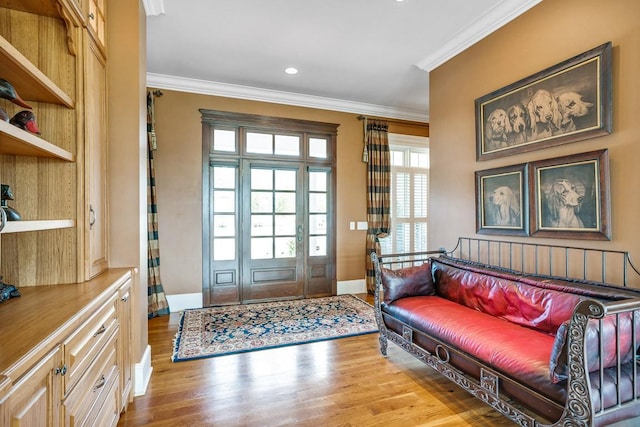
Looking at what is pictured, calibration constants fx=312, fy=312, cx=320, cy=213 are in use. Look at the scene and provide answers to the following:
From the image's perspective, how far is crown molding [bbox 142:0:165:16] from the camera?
2572mm

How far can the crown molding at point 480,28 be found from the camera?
2.57 metres

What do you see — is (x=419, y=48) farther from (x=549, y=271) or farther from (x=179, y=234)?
(x=179, y=234)

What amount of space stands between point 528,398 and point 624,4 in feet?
7.94

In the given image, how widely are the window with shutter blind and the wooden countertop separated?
14.1 feet

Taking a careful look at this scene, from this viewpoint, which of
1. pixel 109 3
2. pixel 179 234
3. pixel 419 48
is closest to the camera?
pixel 109 3

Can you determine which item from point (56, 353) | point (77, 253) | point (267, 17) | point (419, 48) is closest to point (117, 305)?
point (77, 253)

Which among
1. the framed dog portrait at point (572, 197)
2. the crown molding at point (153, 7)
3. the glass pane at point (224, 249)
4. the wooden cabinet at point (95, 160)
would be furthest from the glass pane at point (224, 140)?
the framed dog portrait at point (572, 197)

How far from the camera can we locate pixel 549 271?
2369mm

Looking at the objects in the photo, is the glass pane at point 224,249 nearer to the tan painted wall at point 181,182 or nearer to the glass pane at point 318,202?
the tan painted wall at point 181,182

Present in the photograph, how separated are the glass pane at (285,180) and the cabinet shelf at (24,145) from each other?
299 centimetres

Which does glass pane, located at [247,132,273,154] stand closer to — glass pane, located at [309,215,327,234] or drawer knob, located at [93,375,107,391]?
glass pane, located at [309,215,327,234]

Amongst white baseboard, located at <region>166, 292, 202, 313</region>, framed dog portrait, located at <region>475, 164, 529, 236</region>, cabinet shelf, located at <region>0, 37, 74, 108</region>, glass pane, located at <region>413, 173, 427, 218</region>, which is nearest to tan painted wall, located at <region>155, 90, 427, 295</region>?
white baseboard, located at <region>166, 292, 202, 313</region>

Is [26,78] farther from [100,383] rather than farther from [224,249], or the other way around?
[224,249]

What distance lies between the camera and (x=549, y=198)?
2.35m
